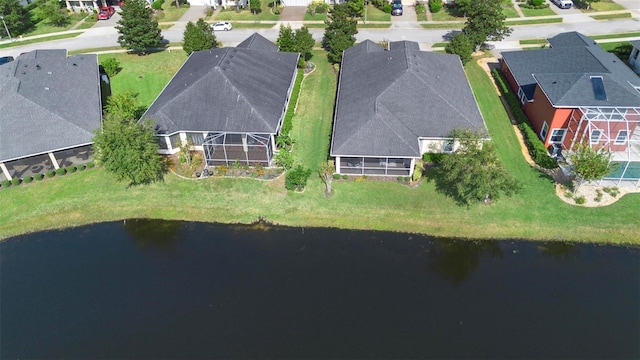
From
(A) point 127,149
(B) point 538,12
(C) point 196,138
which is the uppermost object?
(B) point 538,12

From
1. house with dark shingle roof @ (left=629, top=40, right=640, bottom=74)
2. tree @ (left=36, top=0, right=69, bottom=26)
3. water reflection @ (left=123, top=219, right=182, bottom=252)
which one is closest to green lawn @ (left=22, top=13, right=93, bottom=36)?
tree @ (left=36, top=0, right=69, bottom=26)

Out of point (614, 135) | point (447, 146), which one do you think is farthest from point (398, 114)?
point (614, 135)

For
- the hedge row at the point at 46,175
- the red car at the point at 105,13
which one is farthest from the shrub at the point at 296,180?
the red car at the point at 105,13

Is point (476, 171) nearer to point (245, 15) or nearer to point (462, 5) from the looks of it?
point (462, 5)

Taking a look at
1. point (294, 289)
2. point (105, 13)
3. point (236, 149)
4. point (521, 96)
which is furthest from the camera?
point (105, 13)

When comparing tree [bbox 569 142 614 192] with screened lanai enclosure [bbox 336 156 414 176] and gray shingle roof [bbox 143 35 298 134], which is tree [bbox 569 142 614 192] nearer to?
screened lanai enclosure [bbox 336 156 414 176]

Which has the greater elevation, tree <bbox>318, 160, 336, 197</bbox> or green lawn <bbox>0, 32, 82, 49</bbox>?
green lawn <bbox>0, 32, 82, 49</bbox>
